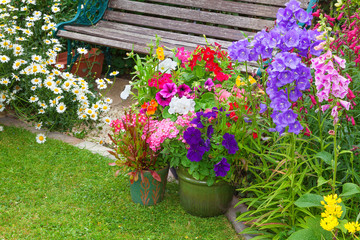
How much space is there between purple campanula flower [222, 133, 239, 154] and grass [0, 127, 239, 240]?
1.80 ft

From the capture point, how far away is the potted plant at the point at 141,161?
2553 mm

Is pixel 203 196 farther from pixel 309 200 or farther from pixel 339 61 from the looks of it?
pixel 339 61

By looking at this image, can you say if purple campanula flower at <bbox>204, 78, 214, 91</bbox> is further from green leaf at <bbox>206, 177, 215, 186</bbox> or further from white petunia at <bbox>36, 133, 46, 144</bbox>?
white petunia at <bbox>36, 133, 46, 144</bbox>

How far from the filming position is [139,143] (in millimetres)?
2555

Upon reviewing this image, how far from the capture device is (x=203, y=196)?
251 cm

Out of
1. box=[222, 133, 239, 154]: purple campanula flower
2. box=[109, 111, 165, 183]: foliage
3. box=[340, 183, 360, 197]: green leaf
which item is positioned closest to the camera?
box=[340, 183, 360, 197]: green leaf

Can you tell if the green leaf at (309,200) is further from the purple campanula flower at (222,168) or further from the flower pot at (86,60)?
the flower pot at (86,60)

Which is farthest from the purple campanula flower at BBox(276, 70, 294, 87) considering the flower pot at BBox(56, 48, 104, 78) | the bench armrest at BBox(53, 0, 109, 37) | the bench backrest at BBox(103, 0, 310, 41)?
the bench armrest at BBox(53, 0, 109, 37)

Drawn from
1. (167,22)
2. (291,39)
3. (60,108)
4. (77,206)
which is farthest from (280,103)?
(167,22)

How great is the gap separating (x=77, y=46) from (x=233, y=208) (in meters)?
2.61

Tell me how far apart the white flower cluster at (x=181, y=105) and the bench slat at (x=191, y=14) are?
1.76 meters

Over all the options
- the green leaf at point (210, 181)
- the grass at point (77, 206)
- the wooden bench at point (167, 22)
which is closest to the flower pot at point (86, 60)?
the wooden bench at point (167, 22)

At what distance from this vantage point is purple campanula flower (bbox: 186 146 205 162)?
2320 millimetres

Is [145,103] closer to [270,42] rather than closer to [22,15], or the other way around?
[270,42]
